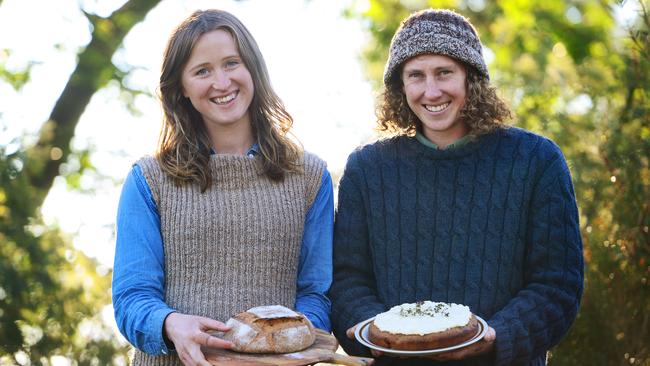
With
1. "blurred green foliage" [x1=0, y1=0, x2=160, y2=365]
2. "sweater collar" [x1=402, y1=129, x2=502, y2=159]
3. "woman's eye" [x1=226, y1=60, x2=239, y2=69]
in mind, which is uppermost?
"woman's eye" [x1=226, y1=60, x2=239, y2=69]

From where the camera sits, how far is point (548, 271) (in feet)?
10.6

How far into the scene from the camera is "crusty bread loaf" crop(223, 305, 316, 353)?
2924 millimetres

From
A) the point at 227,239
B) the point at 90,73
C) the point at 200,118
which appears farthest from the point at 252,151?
the point at 90,73

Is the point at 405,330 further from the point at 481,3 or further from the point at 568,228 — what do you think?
the point at 481,3

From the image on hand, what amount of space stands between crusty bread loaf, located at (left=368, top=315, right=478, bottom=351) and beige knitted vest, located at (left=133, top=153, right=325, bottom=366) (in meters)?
0.58

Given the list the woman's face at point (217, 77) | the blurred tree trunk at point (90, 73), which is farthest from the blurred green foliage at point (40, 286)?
the woman's face at point (217, 77)

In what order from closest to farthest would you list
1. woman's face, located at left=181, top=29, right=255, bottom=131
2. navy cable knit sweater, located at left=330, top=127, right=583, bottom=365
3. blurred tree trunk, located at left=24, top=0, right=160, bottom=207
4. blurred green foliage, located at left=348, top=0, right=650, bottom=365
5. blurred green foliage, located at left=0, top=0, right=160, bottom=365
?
navy cable knit sweater, located at left=330, top=127, right=583, bottom=365 → woman's face, located at left=181, top=29, right=255, bottom=131 → blurred green foliage, located at left=348, top=0, right=650, bottom=365 → blurred green foliage, located at left=0, top=0, right=160, bottom=365 → blurred tree trunk, located at left=24, top=0, right=160, bottom=207

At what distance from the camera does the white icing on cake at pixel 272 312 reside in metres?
2.97

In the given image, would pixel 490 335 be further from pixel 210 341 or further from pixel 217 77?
pixel 217 77

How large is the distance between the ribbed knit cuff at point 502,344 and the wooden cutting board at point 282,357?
1.63ft

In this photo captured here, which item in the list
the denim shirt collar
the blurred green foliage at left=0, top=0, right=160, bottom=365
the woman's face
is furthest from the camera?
the blurred green foliage at left=0, top=0, right=160, bottom=365

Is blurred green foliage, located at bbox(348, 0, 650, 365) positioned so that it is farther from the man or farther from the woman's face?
the woman's face

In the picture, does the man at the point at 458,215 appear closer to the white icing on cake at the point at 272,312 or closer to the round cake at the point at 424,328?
the round cake at the point at 424,328

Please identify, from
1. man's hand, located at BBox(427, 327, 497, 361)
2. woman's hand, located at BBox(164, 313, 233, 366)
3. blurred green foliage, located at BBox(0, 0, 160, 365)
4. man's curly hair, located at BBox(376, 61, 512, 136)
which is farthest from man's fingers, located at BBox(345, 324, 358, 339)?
blurred green foliage, located at BBox(0, 0, 160, 365)
